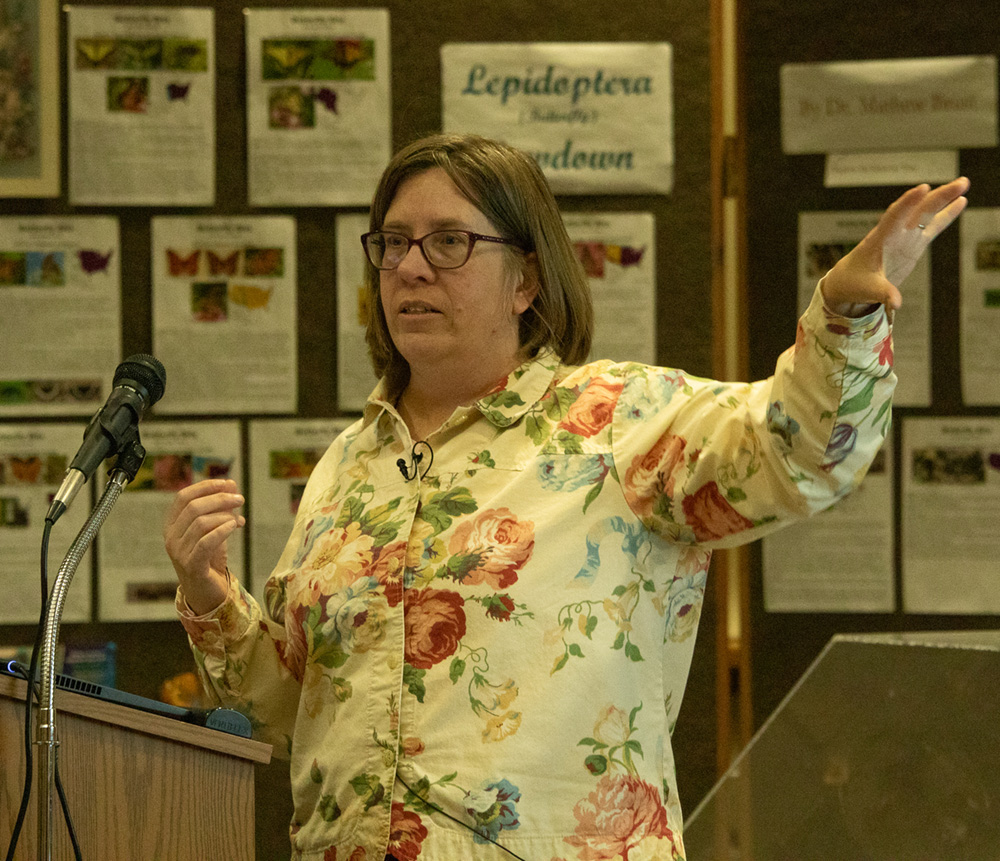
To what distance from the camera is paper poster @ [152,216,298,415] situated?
2.27m

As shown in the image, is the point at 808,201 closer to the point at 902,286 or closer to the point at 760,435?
the point at 902,286

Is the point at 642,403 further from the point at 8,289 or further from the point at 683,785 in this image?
the point at 8,289

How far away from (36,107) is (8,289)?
1.20 ft

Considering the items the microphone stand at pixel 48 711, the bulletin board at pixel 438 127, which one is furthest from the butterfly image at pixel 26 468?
the microphone stand at pixel 48 711

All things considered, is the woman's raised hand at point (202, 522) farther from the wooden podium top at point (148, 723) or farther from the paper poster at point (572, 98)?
the paper poster at point (572, 98)

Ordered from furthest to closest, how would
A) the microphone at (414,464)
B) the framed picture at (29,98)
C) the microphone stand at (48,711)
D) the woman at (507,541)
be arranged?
the framed picture at (29,98) → the microphone at (414,464) → the woman at (507,541) → the microphone stand at (48,711)

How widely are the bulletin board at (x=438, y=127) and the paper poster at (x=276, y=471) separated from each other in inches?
1.6

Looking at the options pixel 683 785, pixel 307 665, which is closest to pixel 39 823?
pixel 307 665

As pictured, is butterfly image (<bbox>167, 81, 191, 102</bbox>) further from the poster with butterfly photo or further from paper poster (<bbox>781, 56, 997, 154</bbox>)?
paper poster (<bbox>781, 56, 997, 154</bbox>)

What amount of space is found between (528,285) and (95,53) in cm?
127

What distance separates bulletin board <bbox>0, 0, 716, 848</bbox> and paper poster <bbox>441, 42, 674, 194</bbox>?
0.09 ft

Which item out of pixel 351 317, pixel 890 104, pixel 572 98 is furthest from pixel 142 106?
pixel 890 104

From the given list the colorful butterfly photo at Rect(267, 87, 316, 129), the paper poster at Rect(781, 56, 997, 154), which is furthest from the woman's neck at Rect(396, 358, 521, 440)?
the paper poster at Rect(781, 56, 997, 154)

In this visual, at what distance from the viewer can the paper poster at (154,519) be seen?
227 cm
